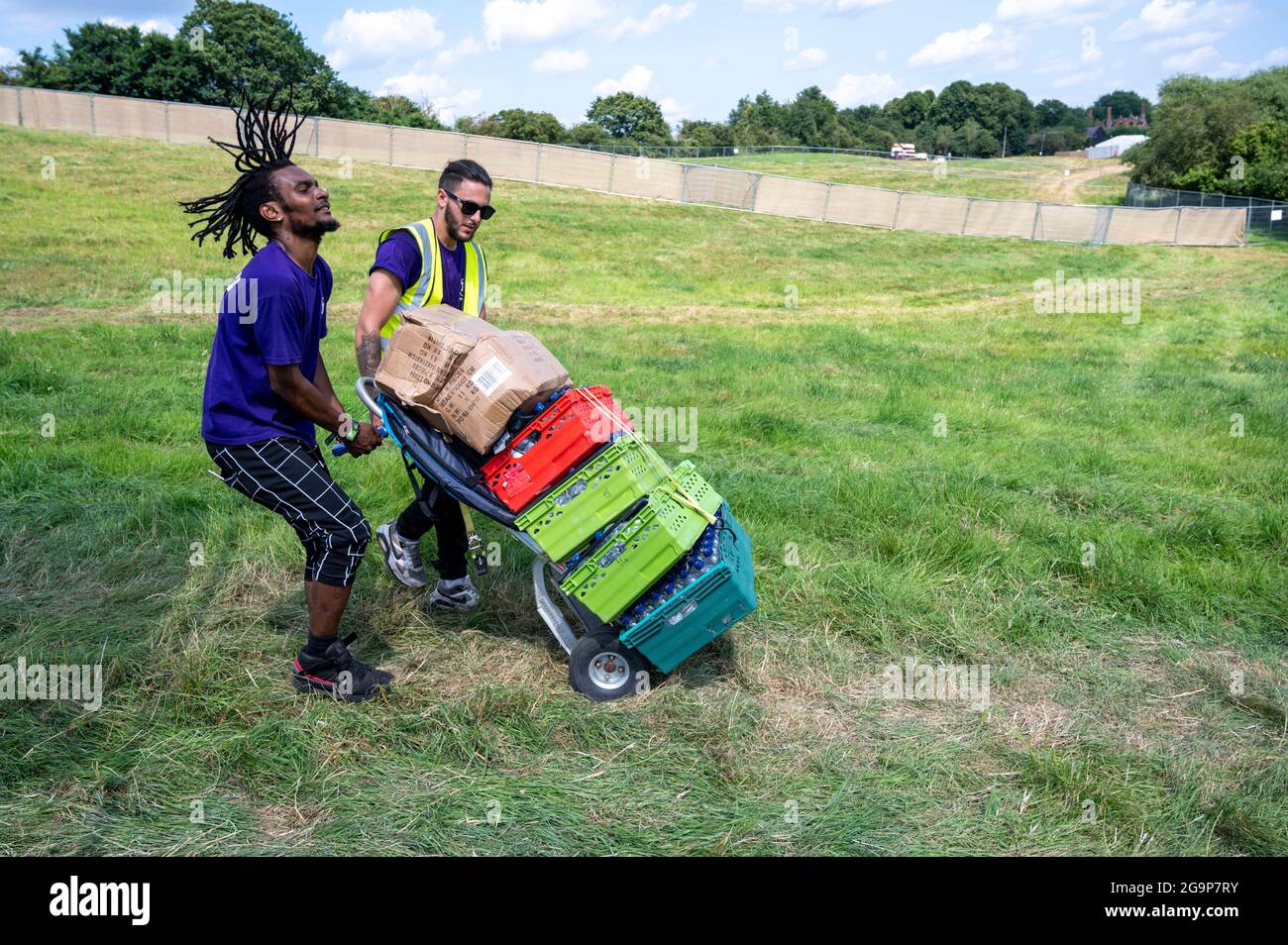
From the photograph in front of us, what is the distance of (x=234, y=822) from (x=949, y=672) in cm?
327

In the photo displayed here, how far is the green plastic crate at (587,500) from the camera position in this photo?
4.18 m

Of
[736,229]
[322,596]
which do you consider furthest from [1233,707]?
[736,229]

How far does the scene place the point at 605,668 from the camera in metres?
4.51

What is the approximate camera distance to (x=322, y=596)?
4.20 metres

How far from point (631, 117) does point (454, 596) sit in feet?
266

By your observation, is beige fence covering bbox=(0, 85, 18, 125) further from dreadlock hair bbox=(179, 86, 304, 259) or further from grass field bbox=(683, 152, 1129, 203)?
dreadlock hair bbox=(179, 86, 304, 259)

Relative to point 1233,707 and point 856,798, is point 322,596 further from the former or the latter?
point 1233,707

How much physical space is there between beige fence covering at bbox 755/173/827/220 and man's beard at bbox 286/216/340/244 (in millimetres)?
35142

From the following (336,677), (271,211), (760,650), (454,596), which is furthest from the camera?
(454,596)

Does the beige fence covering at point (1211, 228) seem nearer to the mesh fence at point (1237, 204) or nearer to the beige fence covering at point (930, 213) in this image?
the mesh fence at point (1237, 204)

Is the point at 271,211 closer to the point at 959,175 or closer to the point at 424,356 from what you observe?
the point at 424,356

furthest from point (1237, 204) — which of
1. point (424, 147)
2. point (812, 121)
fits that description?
point (812, 121)

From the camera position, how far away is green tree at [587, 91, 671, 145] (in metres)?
79.6

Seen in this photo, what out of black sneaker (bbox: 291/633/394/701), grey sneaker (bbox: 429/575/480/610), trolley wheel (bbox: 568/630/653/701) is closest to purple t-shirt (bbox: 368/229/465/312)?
grey sneaker (bbox: 429/575/480/610)
